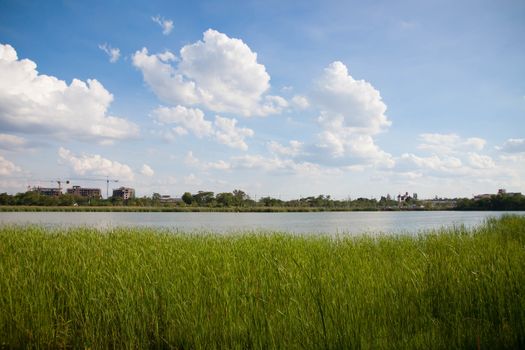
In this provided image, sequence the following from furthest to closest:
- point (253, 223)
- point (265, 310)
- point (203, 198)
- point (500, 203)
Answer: point (203, 198) → point (500, 203) → point (253, 223) → point (265, 310)

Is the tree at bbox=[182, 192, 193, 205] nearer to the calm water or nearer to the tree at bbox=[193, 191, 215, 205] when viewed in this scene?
the tree at bbox=[193, 191, 215, 205]

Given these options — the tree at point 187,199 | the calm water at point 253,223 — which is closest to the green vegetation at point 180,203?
the tree at point 187,199

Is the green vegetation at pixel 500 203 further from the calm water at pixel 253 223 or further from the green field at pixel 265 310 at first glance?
the green field at pixel 265 310

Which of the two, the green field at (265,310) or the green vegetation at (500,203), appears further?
the green vegetation at (500,203)

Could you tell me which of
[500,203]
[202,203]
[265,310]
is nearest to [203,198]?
[202,203]

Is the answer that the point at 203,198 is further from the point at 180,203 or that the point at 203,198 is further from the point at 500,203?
the point at 500,203

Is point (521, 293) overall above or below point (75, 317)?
above

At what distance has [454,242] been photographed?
403 inches

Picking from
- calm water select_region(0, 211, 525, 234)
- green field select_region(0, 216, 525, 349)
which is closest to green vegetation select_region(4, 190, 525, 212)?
calm water select_region(0, 211, 525, 234)

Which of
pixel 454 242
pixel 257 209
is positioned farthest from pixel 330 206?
pixel 454 242

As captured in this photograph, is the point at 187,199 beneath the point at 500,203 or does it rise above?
above

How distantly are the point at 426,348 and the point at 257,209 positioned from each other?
97615 millimetres

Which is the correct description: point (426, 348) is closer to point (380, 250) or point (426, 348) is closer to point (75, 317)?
point (75, 317)

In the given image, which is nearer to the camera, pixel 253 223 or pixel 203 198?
pixel 253 223
